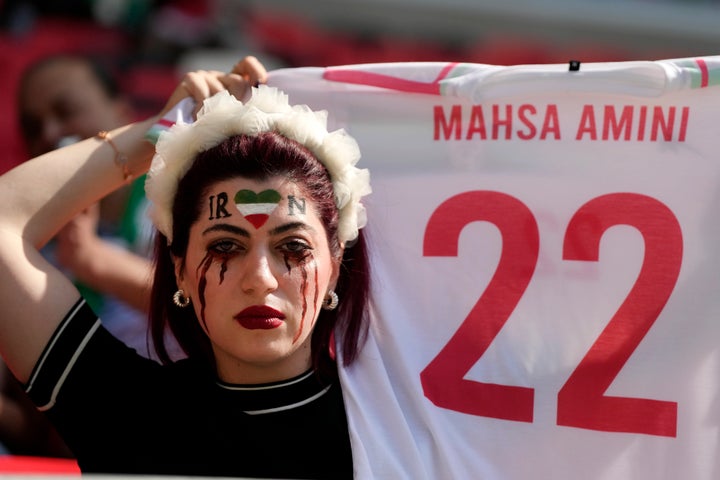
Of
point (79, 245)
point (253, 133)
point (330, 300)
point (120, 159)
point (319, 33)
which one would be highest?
point (253, 133)

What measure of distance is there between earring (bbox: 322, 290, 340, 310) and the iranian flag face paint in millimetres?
225

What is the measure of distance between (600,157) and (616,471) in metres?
0.63

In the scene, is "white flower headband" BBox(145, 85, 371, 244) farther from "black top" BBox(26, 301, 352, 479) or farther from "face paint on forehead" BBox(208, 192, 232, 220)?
"black top" BBox(26, 301, 352, 479)

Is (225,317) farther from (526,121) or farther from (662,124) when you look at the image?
(662,124)

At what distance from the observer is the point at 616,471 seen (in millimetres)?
2070

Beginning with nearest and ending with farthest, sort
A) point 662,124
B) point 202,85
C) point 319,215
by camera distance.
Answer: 1. point 319,215
2. point 662,124
3. point 202,85

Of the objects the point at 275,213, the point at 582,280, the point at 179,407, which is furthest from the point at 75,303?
the point at 582,280

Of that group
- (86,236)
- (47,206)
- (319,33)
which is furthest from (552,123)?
(319,33)

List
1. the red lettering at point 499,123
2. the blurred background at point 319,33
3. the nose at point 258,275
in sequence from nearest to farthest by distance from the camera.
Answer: the nose at point 258,275 < the red lettering at point 499,123 < the blurred background at point 319,33

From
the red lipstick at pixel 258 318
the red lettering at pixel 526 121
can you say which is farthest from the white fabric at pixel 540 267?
the red lipstick at pixel 258 318

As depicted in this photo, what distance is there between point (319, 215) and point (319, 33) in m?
5.26

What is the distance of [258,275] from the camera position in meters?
1.92

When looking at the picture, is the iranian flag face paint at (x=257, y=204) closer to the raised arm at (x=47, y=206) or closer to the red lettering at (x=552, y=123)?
the raised arm at (x=47, y=206)

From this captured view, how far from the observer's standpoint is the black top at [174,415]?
6.41 feet
